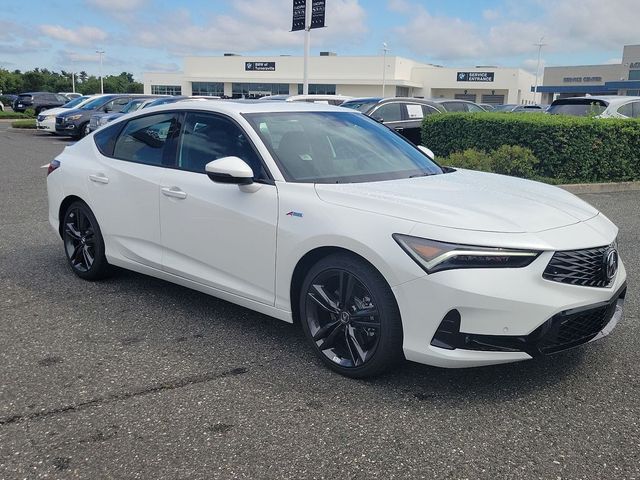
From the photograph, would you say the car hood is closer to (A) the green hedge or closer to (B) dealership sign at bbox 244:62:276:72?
(A) the green hedge

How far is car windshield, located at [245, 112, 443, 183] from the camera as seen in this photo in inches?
163

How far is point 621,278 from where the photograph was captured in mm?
3744

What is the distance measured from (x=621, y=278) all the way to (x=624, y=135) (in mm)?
9168

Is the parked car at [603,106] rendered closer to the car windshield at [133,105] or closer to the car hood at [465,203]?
the car hood at [465,203]

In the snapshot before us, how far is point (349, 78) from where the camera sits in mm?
75938

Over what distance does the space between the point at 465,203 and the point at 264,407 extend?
1591mm

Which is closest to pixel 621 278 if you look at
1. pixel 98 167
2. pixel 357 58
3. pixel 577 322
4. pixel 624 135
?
pixel 577 322

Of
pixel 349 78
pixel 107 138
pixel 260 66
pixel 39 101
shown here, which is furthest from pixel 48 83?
pixel 107 138

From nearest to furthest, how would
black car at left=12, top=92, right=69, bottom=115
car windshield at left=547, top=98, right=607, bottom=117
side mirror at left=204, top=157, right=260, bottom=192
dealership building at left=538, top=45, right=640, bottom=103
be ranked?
1. side mirror at left=204, top=157, right=260, bottom=192
2. car windshield at left=547, top=98, right=607, bottom=117
3. black car at left=12, top=92, right=69, bottom=115
4. dealership building at left=538, top=45, right=640, bottom=103

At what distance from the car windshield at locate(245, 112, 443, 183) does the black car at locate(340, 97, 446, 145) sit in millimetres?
10087

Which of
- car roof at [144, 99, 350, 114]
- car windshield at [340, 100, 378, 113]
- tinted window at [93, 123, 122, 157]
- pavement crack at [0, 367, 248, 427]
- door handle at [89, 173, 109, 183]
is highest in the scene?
car roof at [144, 99, 350, 114]

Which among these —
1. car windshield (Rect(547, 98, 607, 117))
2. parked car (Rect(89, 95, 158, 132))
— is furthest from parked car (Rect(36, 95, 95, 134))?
car windshield (Rect(547, 98, 607, 117))

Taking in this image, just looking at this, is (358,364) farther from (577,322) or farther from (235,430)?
(577,322)

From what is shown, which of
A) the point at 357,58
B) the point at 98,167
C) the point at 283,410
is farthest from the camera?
the point at 357,58
